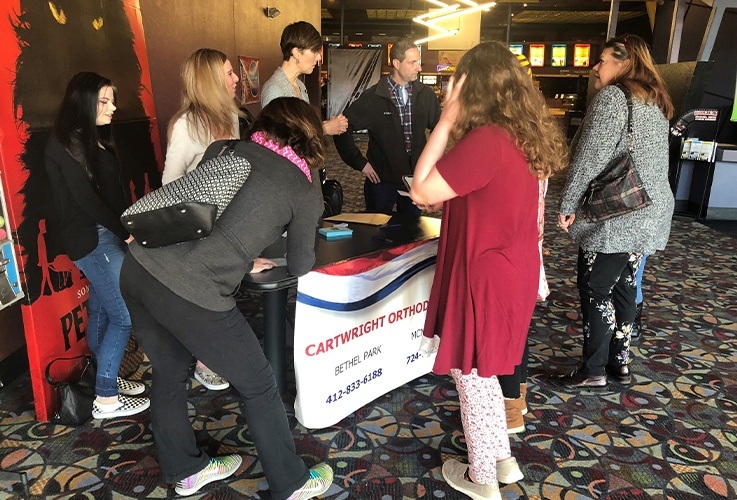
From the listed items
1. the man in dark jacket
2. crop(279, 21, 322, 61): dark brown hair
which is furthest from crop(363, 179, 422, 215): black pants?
crop(279, 21, 322, 61): dark brown hair

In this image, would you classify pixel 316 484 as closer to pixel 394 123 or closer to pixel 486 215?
Result: pixel 486 215

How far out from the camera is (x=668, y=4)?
930 centimetres

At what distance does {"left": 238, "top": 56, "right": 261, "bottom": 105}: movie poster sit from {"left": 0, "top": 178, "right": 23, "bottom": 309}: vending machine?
3969mm

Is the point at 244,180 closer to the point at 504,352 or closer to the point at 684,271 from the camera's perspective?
the point at 504,352

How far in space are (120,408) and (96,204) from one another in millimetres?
860

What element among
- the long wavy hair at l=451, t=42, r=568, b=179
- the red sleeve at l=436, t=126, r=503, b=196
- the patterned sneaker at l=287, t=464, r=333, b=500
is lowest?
the patterned sneaker at l=287, t=464, r=333, b=500

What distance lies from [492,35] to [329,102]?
5.85 m

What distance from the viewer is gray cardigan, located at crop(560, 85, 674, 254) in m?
2.22

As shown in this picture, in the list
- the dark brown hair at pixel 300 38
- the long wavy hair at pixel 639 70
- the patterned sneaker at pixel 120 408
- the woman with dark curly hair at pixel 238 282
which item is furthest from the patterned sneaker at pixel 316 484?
the dark brown hair at pixel 300 38

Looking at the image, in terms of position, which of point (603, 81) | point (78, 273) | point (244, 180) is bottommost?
Answer: point (78, 273)

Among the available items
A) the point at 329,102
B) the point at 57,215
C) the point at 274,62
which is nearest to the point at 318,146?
the point at 57,215

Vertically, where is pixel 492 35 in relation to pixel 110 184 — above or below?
above

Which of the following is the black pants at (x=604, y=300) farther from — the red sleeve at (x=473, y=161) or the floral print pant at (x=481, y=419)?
the red sleeve at (x=473, y=161)

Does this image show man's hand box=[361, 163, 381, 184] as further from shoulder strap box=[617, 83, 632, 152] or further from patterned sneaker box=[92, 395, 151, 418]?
patterned sneaker box=[92, 395, 151, 418]
